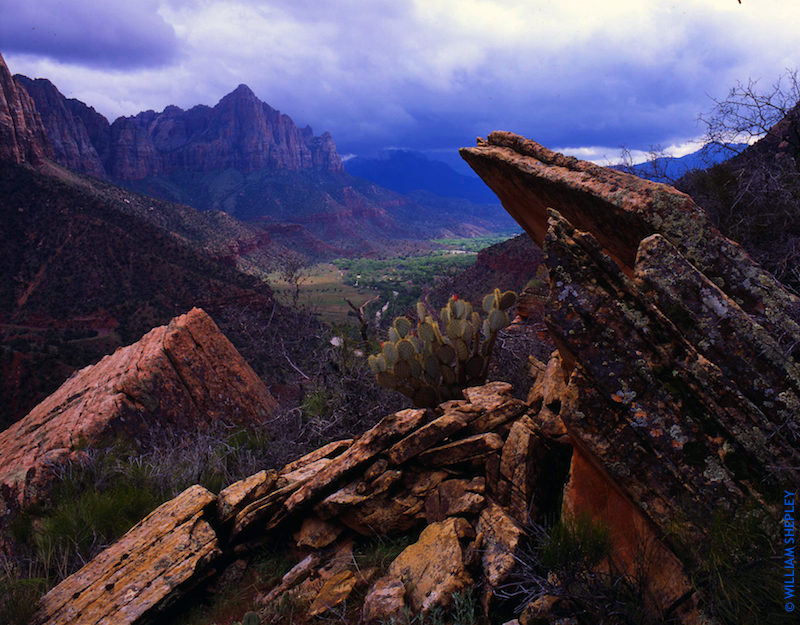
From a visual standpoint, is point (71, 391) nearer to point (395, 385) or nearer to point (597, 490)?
point (395, 385)

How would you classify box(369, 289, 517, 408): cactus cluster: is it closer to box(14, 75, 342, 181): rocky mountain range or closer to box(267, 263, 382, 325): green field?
box(267, 263, 382, 325): green field

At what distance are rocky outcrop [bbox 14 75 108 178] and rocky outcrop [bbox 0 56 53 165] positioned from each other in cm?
5459

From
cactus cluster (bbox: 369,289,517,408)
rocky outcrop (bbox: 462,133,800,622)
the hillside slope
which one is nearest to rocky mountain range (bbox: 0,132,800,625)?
rocky outcrop (bbox: 462,133,800,622)

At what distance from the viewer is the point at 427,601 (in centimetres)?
322

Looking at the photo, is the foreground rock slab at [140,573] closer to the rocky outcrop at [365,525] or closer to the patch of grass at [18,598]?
the rocky outcrop at [365,525]

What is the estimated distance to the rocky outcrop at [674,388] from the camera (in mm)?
2584

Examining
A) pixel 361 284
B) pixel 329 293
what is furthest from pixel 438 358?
pixel 361 284

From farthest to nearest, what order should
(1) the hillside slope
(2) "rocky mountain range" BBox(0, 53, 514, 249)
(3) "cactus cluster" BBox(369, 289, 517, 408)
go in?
(2) "rocky mountain range" BBox(0, 53, 514, 249) < (1) the hillside slope < (3) "cactus cluster" BBox(369, 289, 517, 408)

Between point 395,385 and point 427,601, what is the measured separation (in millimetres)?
3038

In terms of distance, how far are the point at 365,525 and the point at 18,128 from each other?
212ft

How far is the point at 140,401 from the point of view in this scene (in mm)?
7875

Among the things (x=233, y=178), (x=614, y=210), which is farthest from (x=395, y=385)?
(x=233, y=178)

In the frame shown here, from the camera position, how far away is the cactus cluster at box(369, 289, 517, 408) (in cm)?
594

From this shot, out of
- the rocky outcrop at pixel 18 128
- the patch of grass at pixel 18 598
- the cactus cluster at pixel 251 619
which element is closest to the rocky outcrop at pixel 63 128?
the rocky outcrop at pixel 18 128
